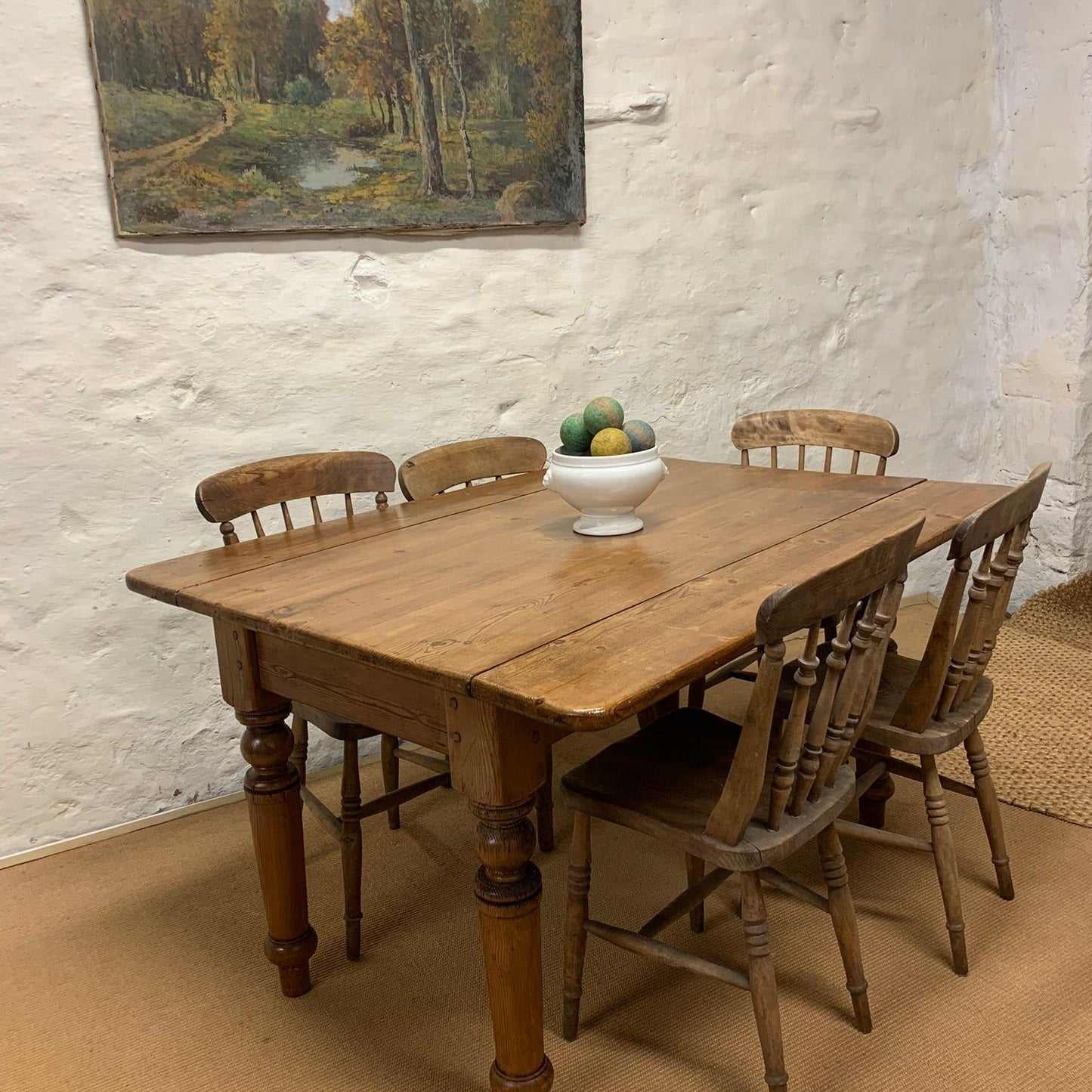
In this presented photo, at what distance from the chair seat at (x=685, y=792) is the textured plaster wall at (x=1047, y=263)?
8.52 ft

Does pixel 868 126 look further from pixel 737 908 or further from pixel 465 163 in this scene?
Answer: pixel 737 908

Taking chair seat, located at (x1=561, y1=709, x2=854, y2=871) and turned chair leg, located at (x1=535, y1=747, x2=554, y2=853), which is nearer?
chair seat, located at (x1=561, y1=709, x2=854, y2=871)

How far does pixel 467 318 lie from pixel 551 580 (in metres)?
1.46

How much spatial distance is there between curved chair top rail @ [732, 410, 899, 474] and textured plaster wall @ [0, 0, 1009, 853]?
2.09 ft

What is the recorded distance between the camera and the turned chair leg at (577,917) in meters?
1.73

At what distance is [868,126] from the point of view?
12.1 ft

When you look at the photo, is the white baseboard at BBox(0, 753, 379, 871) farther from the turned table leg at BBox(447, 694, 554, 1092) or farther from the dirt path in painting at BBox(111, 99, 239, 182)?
the dirt path in painting at BBox(111, 99, 239, 182)

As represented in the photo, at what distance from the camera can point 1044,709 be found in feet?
9.72

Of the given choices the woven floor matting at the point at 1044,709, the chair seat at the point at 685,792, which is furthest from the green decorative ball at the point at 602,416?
the woven floor matting at the point at 1044,709

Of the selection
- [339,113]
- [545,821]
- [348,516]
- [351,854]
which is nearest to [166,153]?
[339,113]

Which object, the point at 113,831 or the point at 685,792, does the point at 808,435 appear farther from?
the point at 113,831

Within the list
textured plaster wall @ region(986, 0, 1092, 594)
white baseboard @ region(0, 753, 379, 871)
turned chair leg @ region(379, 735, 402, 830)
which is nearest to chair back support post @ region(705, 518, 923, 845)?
turned chair leg @ region(379, 735, 402, 830)

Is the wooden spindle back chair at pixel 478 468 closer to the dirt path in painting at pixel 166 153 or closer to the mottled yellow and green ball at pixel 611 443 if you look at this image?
the mottled yellow and green ball at pixel 611 443

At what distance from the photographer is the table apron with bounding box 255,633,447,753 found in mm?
1457
